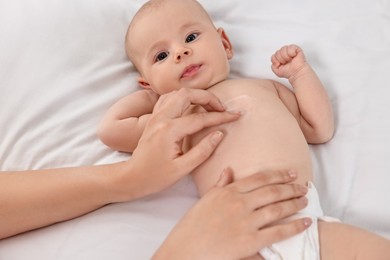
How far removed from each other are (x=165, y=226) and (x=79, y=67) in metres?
0.50

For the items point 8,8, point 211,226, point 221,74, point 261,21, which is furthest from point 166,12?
point 211,226

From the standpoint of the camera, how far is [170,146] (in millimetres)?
1109

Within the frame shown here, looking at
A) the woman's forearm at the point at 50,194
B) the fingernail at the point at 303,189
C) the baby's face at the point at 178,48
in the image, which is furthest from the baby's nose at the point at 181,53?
the fingernail at the point at 303,189

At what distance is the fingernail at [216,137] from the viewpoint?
1.16 m

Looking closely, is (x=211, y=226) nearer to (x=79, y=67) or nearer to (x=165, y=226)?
(x=165, y=226)

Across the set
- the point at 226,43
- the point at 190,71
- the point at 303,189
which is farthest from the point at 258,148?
the point at 226,43

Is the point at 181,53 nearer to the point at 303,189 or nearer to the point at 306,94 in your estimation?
the point at 306,94

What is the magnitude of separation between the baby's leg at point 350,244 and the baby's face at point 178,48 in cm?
45

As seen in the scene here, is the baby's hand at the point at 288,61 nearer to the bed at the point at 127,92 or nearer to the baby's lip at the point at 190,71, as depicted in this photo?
the bed at the point at 127,92

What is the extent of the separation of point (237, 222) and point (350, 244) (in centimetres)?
22

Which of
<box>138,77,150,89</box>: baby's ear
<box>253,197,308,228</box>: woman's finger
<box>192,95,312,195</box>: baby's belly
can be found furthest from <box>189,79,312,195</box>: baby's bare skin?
<box>138,77,150,89</box>: baby's ear

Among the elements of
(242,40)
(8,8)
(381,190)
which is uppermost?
(8,8)

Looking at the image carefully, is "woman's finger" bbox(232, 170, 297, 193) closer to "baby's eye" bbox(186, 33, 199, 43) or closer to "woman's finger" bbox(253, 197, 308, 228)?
"woman's finger" bbox(253, 197, 308, 228)

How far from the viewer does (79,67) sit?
1444 mm
